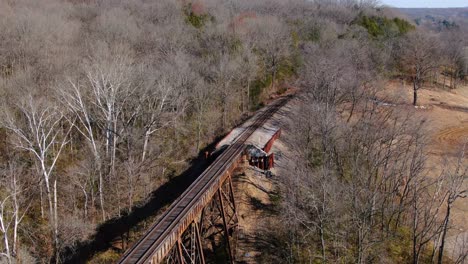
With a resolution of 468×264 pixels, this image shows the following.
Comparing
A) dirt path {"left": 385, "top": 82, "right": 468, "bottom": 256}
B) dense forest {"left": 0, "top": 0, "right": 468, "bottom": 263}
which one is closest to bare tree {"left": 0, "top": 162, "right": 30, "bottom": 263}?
dense forest {"left": 0, "top": 0, "right": 468, "bottom": 263}

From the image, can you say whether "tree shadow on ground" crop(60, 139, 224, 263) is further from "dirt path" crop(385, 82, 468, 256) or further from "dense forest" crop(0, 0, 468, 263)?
"dirt path" crop(385, 82, 468, 256)

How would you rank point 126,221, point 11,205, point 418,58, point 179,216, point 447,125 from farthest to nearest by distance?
point 418,58 → point 447,125 → point 126,221 → point 11,205 → point 179,216

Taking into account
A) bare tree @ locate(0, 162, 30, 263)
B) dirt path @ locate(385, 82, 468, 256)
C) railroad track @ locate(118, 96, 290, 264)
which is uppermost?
railroad track @ locate(118, 96, 290, 264)

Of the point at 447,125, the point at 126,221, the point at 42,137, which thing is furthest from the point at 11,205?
the point at 447,125

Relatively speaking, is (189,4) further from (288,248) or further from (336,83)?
(288,248)

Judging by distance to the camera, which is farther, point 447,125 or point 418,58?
point 418,58

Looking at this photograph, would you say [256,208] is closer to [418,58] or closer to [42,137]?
[42,137]

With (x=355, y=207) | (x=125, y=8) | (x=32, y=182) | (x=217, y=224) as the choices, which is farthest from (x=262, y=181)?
(x=125, y=8)
